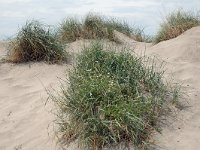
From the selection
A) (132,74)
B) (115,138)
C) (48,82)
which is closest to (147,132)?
(115,138)

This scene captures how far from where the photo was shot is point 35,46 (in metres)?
7.19

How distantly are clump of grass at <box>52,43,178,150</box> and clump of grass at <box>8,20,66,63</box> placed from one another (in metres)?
1.76

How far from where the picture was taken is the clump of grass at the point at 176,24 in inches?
348

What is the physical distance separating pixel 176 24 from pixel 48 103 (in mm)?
4268

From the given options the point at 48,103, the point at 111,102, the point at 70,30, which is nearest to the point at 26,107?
the point at 48,103

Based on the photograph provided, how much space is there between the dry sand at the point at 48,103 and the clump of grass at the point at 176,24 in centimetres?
49

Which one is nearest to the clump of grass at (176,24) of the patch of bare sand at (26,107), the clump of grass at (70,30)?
the clump of grass at (70,30)

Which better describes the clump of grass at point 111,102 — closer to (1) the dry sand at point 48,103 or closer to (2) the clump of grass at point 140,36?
(1) the dry sand at point 48,103

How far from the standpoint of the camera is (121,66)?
5.38 metres

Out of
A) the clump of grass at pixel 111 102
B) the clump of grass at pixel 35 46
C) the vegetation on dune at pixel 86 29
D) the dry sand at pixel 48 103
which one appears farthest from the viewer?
the vegetation on dune at pixel 86 29

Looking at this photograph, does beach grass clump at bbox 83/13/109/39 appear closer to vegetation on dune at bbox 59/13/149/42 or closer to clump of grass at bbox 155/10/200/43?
vegetation on dune at bbox 59/13/149/42

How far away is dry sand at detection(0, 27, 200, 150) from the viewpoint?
15.5 feet

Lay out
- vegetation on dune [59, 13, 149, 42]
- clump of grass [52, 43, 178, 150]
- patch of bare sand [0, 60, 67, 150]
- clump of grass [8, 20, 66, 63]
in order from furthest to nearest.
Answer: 1. vegetation on dune [59, 13, 149, 42]
2. clump of grass [8, 20, 66, 63]
3. patch of bare sand [0, 60, 67, 150]
4. clump of grass [52, 43, 178, 150]

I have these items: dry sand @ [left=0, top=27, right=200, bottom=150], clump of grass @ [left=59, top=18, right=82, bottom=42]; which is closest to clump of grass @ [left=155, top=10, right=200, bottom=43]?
dry sand @ [left=0, top=27, right=200, bottom=150]
